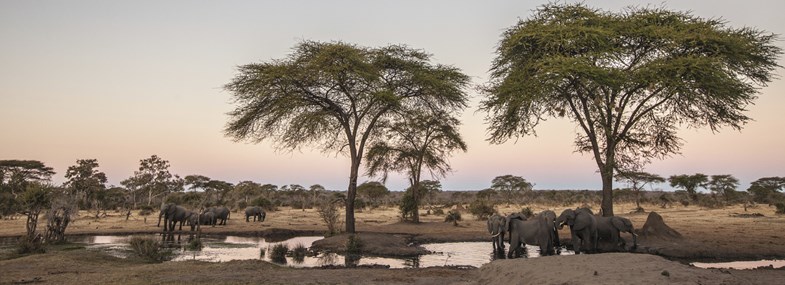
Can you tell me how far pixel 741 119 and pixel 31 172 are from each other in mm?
73341

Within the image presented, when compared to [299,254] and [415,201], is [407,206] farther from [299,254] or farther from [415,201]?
[299,254]

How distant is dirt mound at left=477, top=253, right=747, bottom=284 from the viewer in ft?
23.0

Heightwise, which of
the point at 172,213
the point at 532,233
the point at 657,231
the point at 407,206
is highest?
A: the point at 407,206

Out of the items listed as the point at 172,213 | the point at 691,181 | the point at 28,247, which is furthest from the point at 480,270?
the point at 691,181

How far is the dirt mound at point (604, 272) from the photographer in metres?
7.02

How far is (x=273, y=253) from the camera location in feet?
54.7

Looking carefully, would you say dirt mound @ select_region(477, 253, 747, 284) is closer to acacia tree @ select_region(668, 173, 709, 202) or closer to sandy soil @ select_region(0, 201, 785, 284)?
sandy soil @ select_region(0, 201, 785, 284)

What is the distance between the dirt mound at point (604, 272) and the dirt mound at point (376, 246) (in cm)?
835

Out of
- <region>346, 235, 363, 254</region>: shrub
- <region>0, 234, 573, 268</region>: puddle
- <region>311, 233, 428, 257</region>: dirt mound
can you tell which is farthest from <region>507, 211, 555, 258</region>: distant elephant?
<region>346, 235, 363, 254</region>: shrub

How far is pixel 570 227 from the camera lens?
55.0 ft

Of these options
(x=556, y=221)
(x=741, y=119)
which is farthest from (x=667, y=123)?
(x=556, y=221)

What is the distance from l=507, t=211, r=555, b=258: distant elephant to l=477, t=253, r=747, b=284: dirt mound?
6.55 meters

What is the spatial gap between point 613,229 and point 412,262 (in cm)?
792

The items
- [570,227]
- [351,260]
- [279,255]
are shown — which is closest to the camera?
[351,260]
